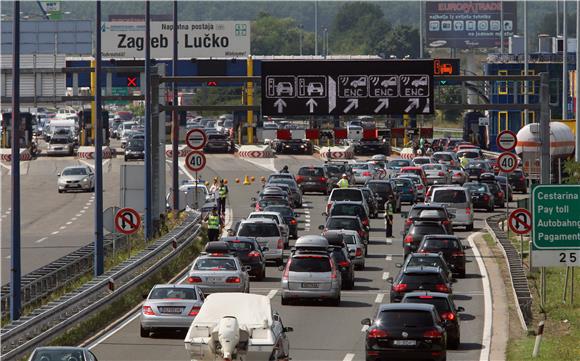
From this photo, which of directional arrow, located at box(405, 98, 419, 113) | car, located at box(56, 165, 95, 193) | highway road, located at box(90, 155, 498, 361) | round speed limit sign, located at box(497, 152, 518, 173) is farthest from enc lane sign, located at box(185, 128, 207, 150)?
car, located at box(56, 165, 95, 193)

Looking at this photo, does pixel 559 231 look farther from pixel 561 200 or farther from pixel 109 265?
pixel 109 265

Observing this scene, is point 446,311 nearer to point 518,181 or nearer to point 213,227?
point 213,227

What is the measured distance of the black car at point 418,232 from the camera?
47031 millimetres

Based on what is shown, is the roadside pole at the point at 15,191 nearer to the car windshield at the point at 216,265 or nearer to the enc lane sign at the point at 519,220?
the car windshield at the point at 216,265

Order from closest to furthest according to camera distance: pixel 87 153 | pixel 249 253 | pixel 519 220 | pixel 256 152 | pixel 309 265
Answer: pixel 309 265 < pixel 519 220 < pixel 249 253 < pixel 256 152 < pixel 87 153

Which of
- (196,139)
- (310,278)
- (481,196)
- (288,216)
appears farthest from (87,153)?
(310,278)

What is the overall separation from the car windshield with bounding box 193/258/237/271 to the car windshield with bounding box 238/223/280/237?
29.7 feet

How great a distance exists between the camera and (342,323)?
3425cm

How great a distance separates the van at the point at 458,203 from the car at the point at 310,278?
68.5ft

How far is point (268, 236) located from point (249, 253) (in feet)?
13.1

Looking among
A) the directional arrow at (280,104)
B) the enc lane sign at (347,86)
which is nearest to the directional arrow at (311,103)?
the enc lane sign at (347,86)

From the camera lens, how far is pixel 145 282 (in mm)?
39531

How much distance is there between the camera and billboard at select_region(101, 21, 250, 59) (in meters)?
107

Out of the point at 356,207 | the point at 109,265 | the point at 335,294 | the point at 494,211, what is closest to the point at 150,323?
the point at 335,294
